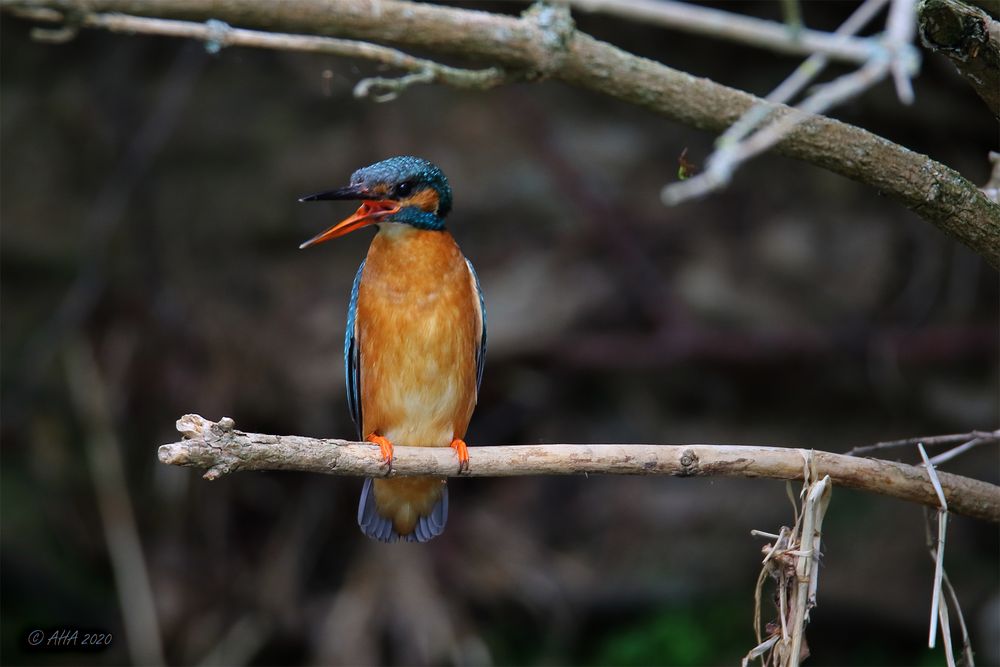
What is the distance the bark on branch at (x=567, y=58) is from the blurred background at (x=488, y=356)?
7.97ft

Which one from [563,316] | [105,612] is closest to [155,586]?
[105,612]

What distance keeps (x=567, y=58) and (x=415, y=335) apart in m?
1.00

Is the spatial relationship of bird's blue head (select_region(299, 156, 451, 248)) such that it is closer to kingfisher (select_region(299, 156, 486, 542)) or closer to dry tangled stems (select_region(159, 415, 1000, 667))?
kingfisher (select_region(299, 156, 486, 542))

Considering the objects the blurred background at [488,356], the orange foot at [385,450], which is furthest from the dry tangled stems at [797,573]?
the blurred background at [488,356]

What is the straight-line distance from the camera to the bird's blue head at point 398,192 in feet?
9.52

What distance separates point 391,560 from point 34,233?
2.45 meters

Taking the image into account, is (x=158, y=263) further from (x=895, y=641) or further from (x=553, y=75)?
(x=895, y=641)

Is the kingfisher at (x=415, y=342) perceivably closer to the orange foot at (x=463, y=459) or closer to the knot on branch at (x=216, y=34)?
the orange foot at (x=463, y=459)

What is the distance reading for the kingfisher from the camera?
3.14 metres

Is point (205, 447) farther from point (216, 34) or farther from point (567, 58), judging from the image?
point (567, 58)

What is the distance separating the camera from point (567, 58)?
8.44 ft

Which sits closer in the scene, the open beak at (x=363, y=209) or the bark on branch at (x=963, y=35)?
the bark on branch at (x=963, y=35)

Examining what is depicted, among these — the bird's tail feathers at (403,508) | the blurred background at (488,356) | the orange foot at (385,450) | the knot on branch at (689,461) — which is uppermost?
the knot on branch at (689,461)

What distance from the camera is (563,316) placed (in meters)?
5.22
